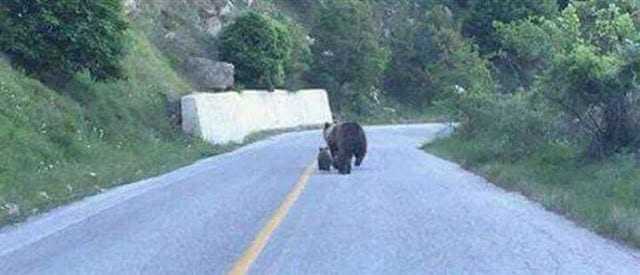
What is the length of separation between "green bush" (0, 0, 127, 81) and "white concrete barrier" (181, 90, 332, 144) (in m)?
8.00

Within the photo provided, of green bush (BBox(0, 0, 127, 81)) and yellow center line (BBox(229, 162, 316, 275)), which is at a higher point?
green bush (BBox(0, 0, 127, 81))

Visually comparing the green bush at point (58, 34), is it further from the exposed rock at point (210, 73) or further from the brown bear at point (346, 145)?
the exposed rock at point (210, 73)

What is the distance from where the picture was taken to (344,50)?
2482 inches

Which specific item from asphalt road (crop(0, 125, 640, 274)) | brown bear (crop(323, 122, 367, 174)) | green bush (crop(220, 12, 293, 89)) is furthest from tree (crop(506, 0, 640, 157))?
green bush (crop(220, 12, 293, 89))

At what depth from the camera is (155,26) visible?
152 feet

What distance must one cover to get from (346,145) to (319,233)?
10.0m

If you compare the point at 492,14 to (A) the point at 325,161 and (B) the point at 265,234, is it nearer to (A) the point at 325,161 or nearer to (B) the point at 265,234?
(A) the point at 325,161

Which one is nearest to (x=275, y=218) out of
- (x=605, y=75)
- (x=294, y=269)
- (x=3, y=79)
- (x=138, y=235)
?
(x=138, y=235)

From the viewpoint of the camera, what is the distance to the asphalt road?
33.5 ft

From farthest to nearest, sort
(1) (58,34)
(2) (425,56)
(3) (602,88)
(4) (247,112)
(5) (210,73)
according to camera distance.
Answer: (2) (425,56) < (5) (210,73) < (4) (247,112) < (1) (58,34) < (3) (602,88)

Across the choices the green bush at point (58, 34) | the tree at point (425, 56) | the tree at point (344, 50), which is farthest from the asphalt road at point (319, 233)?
the tree at point (425, 56)

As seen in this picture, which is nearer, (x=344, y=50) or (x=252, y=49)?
(x=252, y=49)

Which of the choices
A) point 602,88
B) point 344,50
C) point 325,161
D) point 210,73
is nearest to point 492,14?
point 344,50

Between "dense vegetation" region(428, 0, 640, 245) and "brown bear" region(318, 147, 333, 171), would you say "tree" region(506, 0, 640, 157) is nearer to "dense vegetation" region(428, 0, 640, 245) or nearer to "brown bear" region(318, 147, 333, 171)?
"dense vegetation" region(428, 0, 640, 245)
